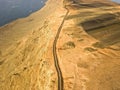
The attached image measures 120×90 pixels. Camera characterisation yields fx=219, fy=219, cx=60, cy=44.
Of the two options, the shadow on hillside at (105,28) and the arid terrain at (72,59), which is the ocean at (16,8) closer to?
the arid terrain at (72,59)

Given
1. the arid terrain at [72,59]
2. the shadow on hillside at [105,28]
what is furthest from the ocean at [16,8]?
the shadow on hillside at [105,28]

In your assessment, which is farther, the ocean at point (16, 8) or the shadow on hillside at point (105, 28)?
A: the ocean at point (16, 8)

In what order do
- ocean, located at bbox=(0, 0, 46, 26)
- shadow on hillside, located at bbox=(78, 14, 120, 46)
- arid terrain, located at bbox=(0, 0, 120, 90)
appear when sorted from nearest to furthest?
arid terrain, located at bbox=(0, 0, 120, 90), shadow on hillside, located at bbox=(78, 14, 120, 46), ocean, located at bbox=(0, 0, 46, 26)

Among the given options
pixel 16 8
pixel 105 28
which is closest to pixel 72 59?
pixel 105 28

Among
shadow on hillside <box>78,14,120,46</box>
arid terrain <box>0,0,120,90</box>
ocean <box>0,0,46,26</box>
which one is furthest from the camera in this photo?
ocean <box>0,0,46,26</box>

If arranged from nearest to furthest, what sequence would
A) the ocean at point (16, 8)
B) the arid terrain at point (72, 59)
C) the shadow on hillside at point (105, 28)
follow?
the arid terrain at point (72, 59)
the shadow on hillside at point (105, 28)
the ocean at point (16, 8)

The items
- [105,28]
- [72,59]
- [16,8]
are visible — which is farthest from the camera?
[16,8]

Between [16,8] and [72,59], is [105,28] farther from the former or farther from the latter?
[16,8]

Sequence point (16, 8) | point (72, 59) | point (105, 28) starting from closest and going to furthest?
1. point (72, 59)
2. point (105, 28)
3. point (16, 8)

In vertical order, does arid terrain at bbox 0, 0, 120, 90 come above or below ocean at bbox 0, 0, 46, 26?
above

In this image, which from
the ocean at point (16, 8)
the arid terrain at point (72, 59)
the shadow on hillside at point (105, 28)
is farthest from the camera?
the ocean at point (16, 8)

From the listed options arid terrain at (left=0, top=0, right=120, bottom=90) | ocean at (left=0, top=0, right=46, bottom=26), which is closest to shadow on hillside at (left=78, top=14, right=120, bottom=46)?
arid terrain at (left=0, top=0, right=120, bottom=90)

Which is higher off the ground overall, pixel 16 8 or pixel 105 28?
pixel 105 28

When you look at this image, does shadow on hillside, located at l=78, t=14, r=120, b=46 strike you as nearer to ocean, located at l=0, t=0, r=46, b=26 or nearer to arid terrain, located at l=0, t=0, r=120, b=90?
arid terrain, located at l=0, t=0, r=120, b=90
